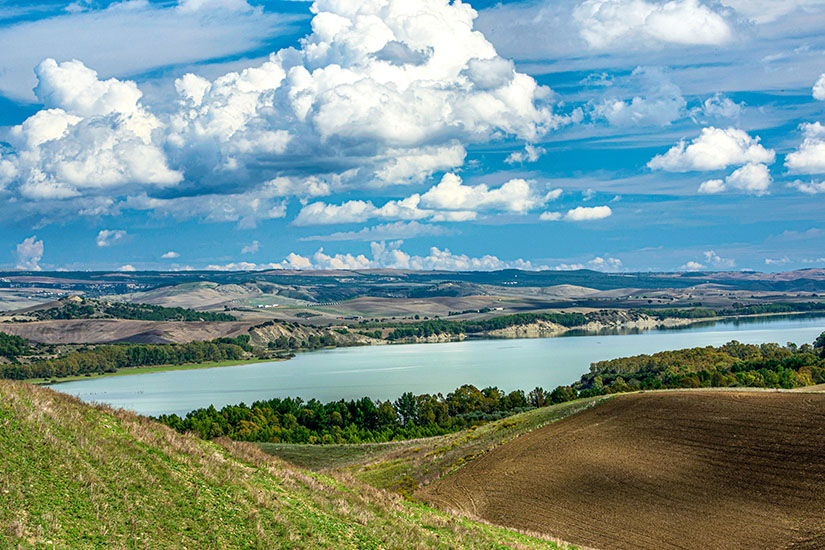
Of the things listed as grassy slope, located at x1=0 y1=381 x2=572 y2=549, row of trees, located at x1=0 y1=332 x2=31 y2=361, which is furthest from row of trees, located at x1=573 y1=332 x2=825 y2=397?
row of trees, located at x1=0 y1=332 x2=31 y2=361

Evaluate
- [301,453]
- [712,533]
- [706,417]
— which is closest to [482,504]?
[712,533]

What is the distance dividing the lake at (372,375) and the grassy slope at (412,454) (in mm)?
45868

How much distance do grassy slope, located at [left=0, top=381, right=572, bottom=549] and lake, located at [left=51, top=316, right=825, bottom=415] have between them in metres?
77.0

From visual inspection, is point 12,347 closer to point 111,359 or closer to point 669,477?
point 111,359

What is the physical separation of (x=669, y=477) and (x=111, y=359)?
16889 centimetres

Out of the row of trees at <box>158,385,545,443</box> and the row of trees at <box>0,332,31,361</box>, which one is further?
the row of trees at <box>0,332,31,361</box>

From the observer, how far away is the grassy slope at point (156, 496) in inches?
592

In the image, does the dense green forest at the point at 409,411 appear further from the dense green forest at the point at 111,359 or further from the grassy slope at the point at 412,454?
the dense green forest at the point at 111,359

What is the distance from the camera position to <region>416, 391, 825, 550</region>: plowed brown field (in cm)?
2862

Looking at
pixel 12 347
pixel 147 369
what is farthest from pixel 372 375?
pixel 12 347

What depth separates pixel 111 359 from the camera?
18200 cm

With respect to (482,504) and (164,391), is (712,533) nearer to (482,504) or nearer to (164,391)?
(482,504)

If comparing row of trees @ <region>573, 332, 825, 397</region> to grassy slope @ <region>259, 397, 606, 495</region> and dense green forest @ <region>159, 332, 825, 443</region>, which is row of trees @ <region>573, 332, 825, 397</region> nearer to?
dense green forest @ <region>159, 332, 825, 443</region>

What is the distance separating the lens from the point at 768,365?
9138 centimetres
